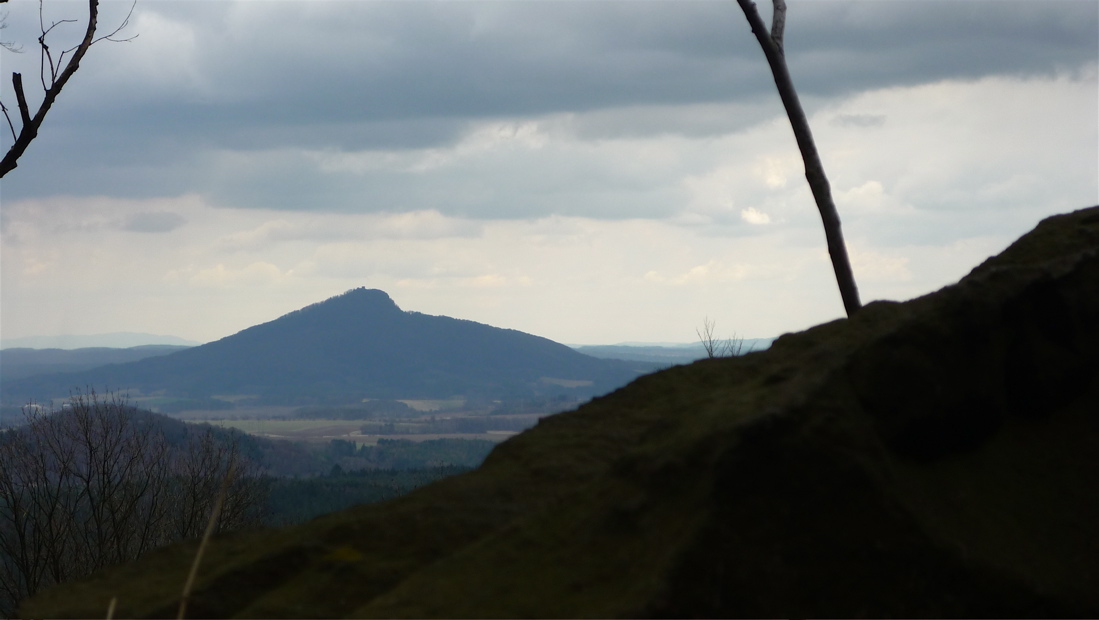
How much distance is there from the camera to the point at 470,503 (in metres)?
5.38

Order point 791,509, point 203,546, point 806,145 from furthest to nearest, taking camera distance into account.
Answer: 1. point 806,145
2. point 203,546
3. point 791,509

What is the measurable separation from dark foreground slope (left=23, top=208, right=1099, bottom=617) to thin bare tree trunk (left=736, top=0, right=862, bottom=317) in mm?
4594

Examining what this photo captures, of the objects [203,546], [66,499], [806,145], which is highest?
[806,145]

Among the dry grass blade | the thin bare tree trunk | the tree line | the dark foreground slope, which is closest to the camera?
the dry grass blade

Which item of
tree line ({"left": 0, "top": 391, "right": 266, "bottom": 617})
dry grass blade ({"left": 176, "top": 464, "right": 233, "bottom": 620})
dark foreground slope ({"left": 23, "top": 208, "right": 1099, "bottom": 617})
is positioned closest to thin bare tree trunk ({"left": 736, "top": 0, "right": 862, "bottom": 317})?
dark foreground slope ({"left": 23, "top": 208, "right": 1099, "bottom": 617})

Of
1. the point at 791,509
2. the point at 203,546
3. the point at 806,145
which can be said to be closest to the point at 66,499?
the point at 806,145

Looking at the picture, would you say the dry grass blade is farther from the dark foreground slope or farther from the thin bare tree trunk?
the thin bare tree trunk

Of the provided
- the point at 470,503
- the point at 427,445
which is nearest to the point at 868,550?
the point at 470,503

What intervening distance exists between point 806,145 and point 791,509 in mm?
7952

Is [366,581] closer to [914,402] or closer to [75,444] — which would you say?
[914,402]

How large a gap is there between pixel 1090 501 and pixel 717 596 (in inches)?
97.0

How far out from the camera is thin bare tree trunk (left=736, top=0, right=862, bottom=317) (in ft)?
35.0

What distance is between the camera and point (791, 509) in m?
4.21

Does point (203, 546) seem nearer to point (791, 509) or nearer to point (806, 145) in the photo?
point (791, 509)
